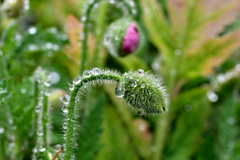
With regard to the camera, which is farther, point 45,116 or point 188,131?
point 188,131

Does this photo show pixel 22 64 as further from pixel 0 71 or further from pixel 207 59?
pixel 207 59

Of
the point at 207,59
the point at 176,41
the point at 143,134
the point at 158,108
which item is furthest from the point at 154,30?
the point at 158,108

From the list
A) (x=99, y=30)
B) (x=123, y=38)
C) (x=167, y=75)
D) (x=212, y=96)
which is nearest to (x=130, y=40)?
(x=123, y=38)

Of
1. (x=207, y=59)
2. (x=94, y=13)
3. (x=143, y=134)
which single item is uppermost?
(x=94, y=13)

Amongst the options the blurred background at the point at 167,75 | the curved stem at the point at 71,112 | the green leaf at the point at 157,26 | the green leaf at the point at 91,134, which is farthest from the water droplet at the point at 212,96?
the curved stem at the point at 71,112

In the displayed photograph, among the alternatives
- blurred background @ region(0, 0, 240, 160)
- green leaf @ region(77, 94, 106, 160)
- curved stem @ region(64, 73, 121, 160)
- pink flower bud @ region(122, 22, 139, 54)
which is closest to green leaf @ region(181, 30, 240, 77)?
blurred background @ region(0, 0, 240, 160)

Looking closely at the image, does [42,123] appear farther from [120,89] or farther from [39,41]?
[39,41]

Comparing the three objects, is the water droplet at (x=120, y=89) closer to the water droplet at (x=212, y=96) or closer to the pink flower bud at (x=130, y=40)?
the pink flower bud at (x=130, y=40)

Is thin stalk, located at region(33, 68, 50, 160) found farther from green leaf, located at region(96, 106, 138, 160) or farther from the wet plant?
green leaf, located at region(96, 106, 138, 160)
